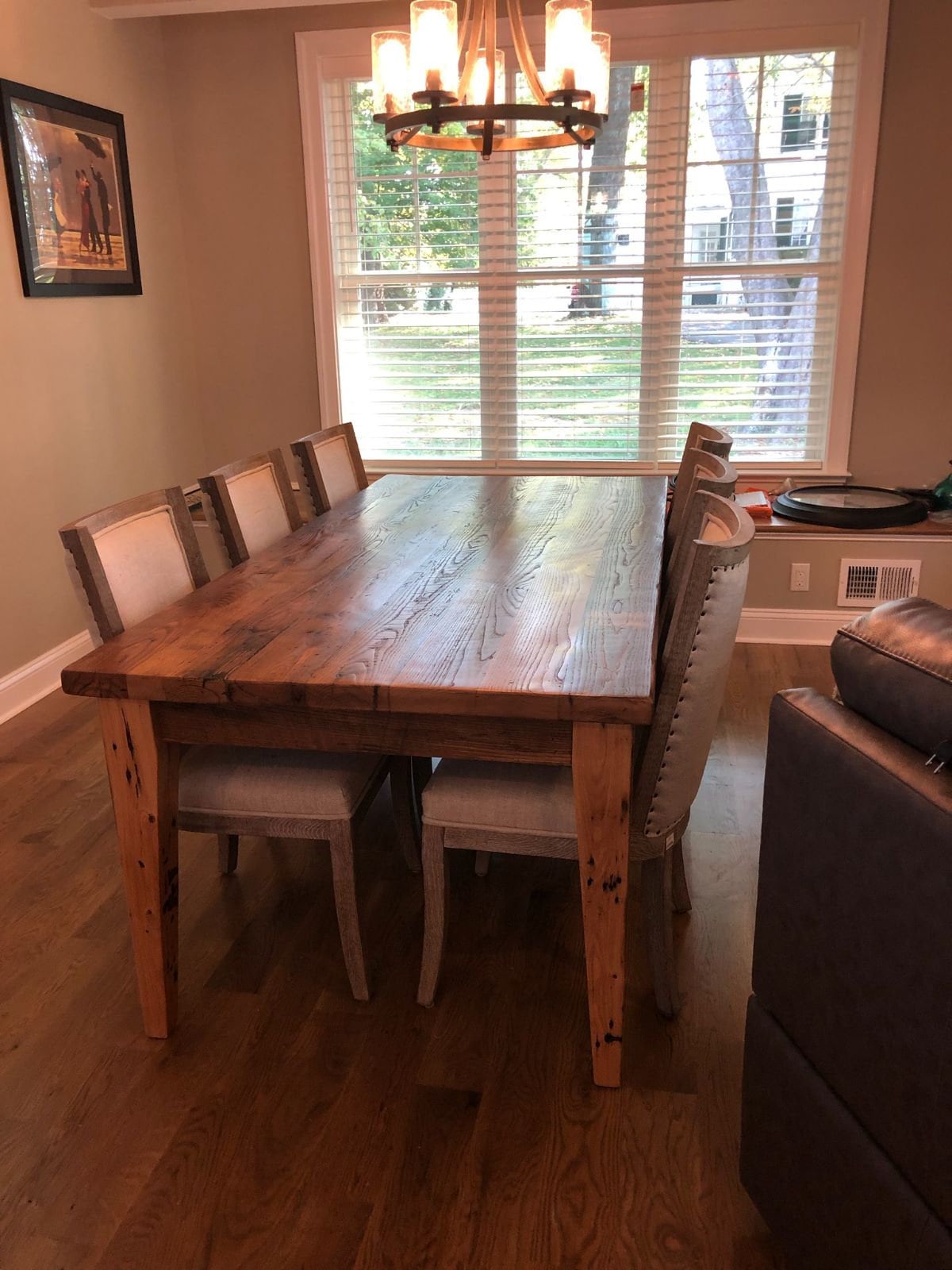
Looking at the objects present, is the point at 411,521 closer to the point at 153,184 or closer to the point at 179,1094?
the point at 179,1094

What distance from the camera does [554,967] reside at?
82.0 inches

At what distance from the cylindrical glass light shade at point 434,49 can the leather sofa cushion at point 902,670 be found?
148 centimetres

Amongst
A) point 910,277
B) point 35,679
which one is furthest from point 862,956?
point 910,277

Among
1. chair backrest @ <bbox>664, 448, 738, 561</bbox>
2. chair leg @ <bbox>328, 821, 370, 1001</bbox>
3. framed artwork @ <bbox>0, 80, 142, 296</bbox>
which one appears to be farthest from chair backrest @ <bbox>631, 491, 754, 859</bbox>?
framed artwork @ <bbox>0, 80, 142, 296</bbox>

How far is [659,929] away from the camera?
1895 mm

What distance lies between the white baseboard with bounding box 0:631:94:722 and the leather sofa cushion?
8.93 ft

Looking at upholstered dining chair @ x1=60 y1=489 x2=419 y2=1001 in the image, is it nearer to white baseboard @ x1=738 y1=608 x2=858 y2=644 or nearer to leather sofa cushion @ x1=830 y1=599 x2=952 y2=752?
leather sofa cushion @ x1=830 y1=599 x2=952 y2=752

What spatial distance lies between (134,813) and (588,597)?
3.15 ft

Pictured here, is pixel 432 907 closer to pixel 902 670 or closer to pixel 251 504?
pixel 902 670

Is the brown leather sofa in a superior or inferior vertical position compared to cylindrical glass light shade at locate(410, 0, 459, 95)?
inferior

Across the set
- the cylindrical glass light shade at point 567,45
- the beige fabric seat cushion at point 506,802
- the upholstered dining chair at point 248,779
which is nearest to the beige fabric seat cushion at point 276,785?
the upholstered dining chair at point 248,779

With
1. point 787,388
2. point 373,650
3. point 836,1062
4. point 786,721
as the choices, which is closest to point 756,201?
point 787,388

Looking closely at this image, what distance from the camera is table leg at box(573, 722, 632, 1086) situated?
1.57m

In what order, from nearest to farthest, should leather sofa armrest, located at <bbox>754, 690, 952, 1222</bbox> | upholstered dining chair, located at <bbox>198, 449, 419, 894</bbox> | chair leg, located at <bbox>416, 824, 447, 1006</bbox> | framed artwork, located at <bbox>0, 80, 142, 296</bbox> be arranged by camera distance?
leather sofa armrest, located at <bbox>754, 690, 952, 1222</bbox> < chair leg, located at <bbox>416, 824, 447, 1006</bbox> < upholstered dining chair, located at <bbox>198, 449, 419, 894</bbox> < framed artwork, located at <bbox>0, 80, 142, 296</bbox>
